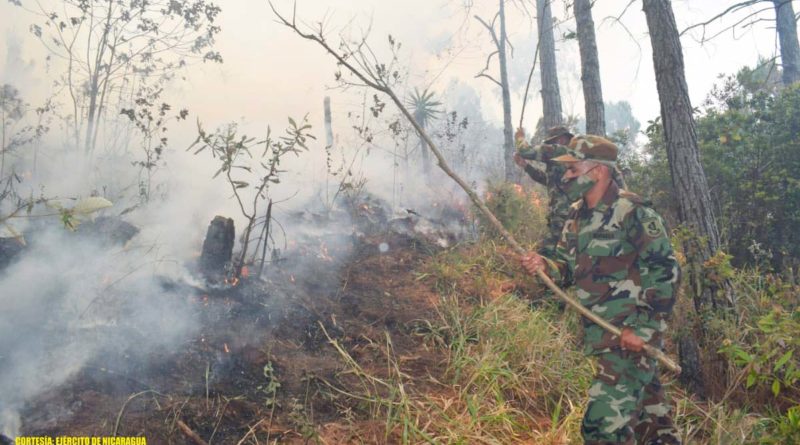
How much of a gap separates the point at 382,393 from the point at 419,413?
0.42m

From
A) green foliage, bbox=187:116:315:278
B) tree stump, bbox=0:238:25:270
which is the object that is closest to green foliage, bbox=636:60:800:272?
green foliage, bbox=187:116:315:278

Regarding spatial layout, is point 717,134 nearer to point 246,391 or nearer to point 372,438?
point 372,438

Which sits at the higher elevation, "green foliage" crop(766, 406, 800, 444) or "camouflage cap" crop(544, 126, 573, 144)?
"camouflage cap" crop(544, 126, 573, 144)

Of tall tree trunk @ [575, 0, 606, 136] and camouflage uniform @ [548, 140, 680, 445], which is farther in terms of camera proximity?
tall tree trunk @ [575, 0, 606, 136]

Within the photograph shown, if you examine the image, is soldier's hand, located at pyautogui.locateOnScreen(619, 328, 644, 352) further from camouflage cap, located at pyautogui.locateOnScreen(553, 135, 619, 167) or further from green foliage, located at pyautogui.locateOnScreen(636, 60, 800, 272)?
green foliage, located at pyautogui.locateOnScreen(636, 60, 800, 272)

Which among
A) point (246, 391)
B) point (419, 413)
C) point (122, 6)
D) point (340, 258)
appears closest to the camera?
point (419, 413)

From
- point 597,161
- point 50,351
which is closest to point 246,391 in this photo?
point 50,351

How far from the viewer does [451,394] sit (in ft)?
11.6

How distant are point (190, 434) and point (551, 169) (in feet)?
13.7

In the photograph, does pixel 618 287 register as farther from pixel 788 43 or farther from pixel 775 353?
pixel 788 43

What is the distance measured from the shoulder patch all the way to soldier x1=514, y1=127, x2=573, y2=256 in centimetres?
196

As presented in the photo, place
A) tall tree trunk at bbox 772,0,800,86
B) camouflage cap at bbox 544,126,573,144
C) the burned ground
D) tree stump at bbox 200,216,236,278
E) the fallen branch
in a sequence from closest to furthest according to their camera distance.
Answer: the fallen branch, the burned ground, tree stump at bbox 200,216,236,278, camouflage cap at bbox 544,126,573,144, tall tree trunk at bbox 772,0,800,86

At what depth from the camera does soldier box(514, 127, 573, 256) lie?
16.0ft

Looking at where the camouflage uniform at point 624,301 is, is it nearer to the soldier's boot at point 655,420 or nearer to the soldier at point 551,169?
the soldier's boot at point 655,420
